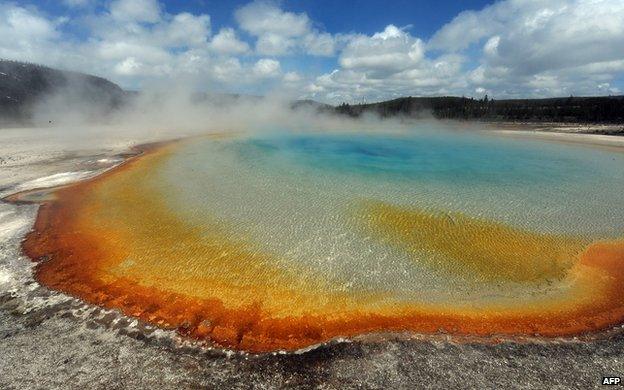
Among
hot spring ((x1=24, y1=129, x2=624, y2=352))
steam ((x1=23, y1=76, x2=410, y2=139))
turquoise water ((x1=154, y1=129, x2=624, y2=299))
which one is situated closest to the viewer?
hot spring ((x1=24, y1=129, x2=624, y2=352))

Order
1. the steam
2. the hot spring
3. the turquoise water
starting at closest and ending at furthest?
the hot spring < the turquoise water < the steam

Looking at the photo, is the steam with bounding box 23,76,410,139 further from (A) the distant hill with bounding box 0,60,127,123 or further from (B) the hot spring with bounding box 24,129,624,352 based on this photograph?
(B) the hot spring with bounding box 24,129,624,352

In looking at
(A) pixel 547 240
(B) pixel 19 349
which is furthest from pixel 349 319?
(A) pixel 547 240

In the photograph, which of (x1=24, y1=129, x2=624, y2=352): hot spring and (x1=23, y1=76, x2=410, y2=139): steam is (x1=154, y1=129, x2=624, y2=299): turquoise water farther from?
(x1=23, y1=76, x2=410, y2=139): steam

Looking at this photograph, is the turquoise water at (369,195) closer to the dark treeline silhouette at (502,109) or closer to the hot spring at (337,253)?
the hot spring at (337,253)

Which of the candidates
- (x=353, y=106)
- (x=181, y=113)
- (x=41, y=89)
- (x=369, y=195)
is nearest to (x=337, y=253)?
(x=369, y=195)

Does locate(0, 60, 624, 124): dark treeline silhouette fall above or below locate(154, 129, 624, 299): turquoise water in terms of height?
above

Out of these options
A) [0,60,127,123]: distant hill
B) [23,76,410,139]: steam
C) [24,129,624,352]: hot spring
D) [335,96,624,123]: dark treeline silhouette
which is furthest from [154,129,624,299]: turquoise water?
[0,60,127,123]: distant hill

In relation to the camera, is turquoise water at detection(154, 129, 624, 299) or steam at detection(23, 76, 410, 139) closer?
turquoise water at detection(154, 129, 624, 299)

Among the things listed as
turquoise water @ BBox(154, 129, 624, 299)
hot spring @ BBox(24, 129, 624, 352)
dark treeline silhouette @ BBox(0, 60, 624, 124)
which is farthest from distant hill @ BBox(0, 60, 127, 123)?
hot spring @ BBox(24, 129, 624, 352)
